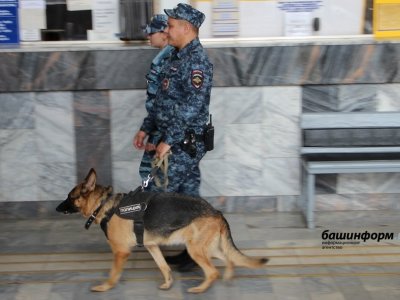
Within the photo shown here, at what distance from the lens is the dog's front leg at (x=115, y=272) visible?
4.96 metres

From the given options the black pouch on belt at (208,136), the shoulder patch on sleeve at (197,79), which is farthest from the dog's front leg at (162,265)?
the shoulder patch on sleeve at (197,79)

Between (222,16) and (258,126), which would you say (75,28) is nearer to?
(222,16)

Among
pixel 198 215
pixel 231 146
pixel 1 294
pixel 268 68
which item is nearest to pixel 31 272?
pixel 1 294

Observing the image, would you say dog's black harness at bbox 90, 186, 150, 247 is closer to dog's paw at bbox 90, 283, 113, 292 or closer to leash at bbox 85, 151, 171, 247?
leash at bbox 85, 151, 171, 247

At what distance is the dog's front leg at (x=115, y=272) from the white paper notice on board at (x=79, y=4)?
2799 millimetres

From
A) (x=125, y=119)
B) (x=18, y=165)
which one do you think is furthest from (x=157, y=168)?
(x=18, y=165)

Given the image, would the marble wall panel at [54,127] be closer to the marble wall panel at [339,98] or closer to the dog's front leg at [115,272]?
the dog's front leg at [115,272]

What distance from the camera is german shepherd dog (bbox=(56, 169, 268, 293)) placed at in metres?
4.88

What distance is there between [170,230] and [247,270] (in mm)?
840

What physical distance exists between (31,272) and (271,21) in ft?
10.7

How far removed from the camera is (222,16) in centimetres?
661

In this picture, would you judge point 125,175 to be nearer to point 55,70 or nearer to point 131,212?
point 55,70

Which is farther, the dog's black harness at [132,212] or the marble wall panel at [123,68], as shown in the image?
the marble wall panel at [123,68]

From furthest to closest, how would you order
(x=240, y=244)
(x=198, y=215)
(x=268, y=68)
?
(x=268, y=68) < (x=240, y=244) < (x=198, y=215)
